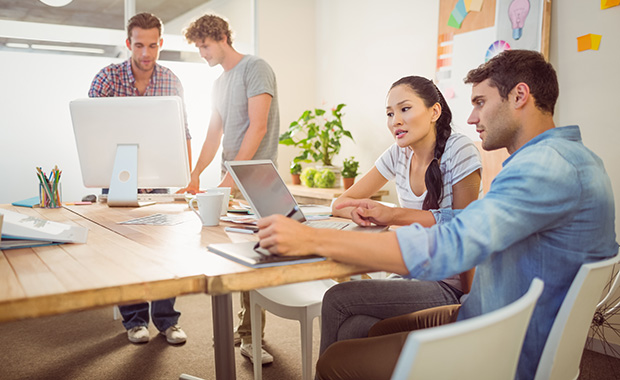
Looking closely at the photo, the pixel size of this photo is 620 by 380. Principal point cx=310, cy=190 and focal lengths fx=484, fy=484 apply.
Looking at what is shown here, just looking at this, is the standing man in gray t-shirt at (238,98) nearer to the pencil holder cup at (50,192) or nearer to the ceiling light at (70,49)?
the pencil holder cup at (50,192)

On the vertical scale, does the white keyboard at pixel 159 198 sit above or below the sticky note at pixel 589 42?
below

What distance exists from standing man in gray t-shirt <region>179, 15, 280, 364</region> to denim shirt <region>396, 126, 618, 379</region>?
1562mm

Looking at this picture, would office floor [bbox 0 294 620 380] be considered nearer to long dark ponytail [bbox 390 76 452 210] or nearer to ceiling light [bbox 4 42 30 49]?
long dark ponytail [bbox 390 76 452 210]

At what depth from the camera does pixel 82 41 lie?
12.1 feet

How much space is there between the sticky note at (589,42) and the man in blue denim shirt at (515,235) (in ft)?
5.10

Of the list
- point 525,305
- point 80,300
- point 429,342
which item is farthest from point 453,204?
point 80,300

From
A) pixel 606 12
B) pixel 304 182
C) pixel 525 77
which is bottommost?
pixel 304 182

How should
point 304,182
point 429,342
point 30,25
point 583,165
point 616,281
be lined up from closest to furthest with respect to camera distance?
point 429,342 < point 583,165 < point 616,281 < point 30,25 < point 304,182

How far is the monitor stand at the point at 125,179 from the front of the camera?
2.02 metres

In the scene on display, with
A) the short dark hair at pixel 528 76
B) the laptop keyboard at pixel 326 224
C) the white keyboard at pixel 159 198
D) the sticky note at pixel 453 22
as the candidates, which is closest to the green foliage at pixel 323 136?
the sticky note at pixel 453 22

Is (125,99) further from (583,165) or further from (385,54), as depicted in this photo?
(385,54)

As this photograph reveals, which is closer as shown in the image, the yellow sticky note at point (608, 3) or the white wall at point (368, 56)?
the yellow sticky note at point (608, 3)

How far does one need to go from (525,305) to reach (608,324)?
6.72 feet

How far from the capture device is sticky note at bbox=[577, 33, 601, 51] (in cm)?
236
